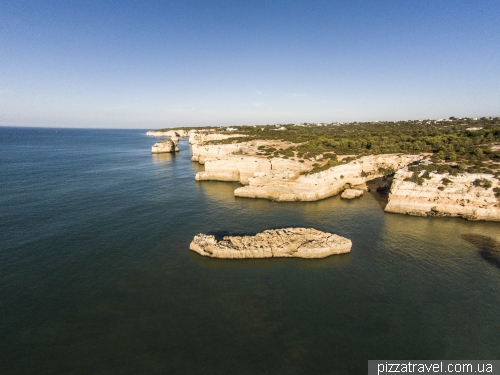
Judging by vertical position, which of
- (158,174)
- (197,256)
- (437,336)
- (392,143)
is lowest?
(437,336)

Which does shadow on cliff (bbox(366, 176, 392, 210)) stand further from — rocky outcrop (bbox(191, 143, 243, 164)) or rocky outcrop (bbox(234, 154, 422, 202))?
rocky outcrop (bbox(191, 143, 243, 164))

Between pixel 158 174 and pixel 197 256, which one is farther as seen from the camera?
pixel 158 174

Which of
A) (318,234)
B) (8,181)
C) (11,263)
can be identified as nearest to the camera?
(11,263)

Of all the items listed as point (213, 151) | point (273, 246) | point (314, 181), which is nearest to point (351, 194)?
point (314, 181)

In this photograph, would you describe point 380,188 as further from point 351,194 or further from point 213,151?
point 213,151

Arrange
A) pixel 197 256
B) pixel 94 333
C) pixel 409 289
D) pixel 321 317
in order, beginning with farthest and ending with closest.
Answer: pixel 197 256, pixel 409 289, pixel 321 317, pixel 94 333

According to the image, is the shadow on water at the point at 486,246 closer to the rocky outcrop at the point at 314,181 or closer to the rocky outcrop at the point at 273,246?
the rocky outcrop at the point at 273,246

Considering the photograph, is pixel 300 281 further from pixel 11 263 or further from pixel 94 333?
pixel 11 263

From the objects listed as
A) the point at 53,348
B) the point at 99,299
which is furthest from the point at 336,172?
the point at 53,348
